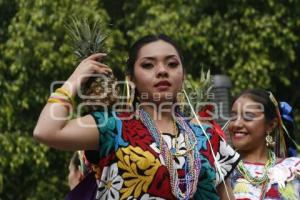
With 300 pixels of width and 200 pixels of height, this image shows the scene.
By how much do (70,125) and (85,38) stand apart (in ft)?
1.41

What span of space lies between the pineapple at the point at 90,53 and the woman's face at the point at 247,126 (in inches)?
67.6

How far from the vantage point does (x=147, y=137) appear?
9.46 feet

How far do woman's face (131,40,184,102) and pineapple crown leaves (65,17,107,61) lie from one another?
0.17m

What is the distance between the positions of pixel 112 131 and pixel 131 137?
0.08m

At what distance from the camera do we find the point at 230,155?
3.14 m

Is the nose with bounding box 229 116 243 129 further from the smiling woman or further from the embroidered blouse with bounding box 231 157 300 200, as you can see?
the embroidered blouse with bounding box 231 157 300 200

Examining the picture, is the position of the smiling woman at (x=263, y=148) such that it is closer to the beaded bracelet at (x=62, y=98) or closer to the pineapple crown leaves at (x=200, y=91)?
the pineapple crown leaves at (x=200, y=91)

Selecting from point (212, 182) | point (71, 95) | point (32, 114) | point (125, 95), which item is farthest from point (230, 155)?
point (32, 114)

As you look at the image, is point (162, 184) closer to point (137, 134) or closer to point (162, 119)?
point (137, 134)

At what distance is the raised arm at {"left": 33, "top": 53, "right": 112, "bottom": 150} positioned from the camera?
2672 millimetres

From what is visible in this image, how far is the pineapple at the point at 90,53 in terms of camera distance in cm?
286

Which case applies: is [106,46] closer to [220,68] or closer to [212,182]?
[212,182]

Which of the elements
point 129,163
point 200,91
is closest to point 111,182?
point 129,163

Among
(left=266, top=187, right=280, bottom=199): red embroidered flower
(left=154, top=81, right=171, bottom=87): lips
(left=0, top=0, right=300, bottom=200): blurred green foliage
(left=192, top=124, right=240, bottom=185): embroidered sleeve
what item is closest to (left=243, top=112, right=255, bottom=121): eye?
(left=266, top=187, right=280, bottom=199): red embroidered flower
